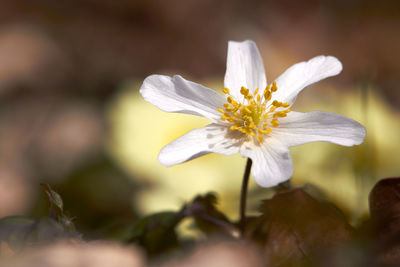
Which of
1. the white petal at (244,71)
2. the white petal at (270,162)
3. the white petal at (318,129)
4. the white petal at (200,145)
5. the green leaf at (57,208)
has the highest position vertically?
the white petal at (244,71)

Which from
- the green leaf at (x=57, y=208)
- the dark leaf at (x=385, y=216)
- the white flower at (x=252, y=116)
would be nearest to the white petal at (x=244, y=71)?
the white flower at (x=252, y=116)

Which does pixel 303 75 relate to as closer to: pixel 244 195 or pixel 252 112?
pixel 252 112

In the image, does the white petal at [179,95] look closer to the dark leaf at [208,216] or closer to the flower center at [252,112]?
the flower center at [252,112]

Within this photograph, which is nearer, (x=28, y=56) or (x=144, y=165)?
(x=144, y=165)

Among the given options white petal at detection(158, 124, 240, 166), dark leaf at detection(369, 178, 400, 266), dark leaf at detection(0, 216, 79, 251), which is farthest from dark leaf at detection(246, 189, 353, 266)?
dark leaf at detection(0, 216, 79, 251)

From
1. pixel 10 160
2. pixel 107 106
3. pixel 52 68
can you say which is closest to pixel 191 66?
pixel 107 106

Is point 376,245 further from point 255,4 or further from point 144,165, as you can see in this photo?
point 255,4
